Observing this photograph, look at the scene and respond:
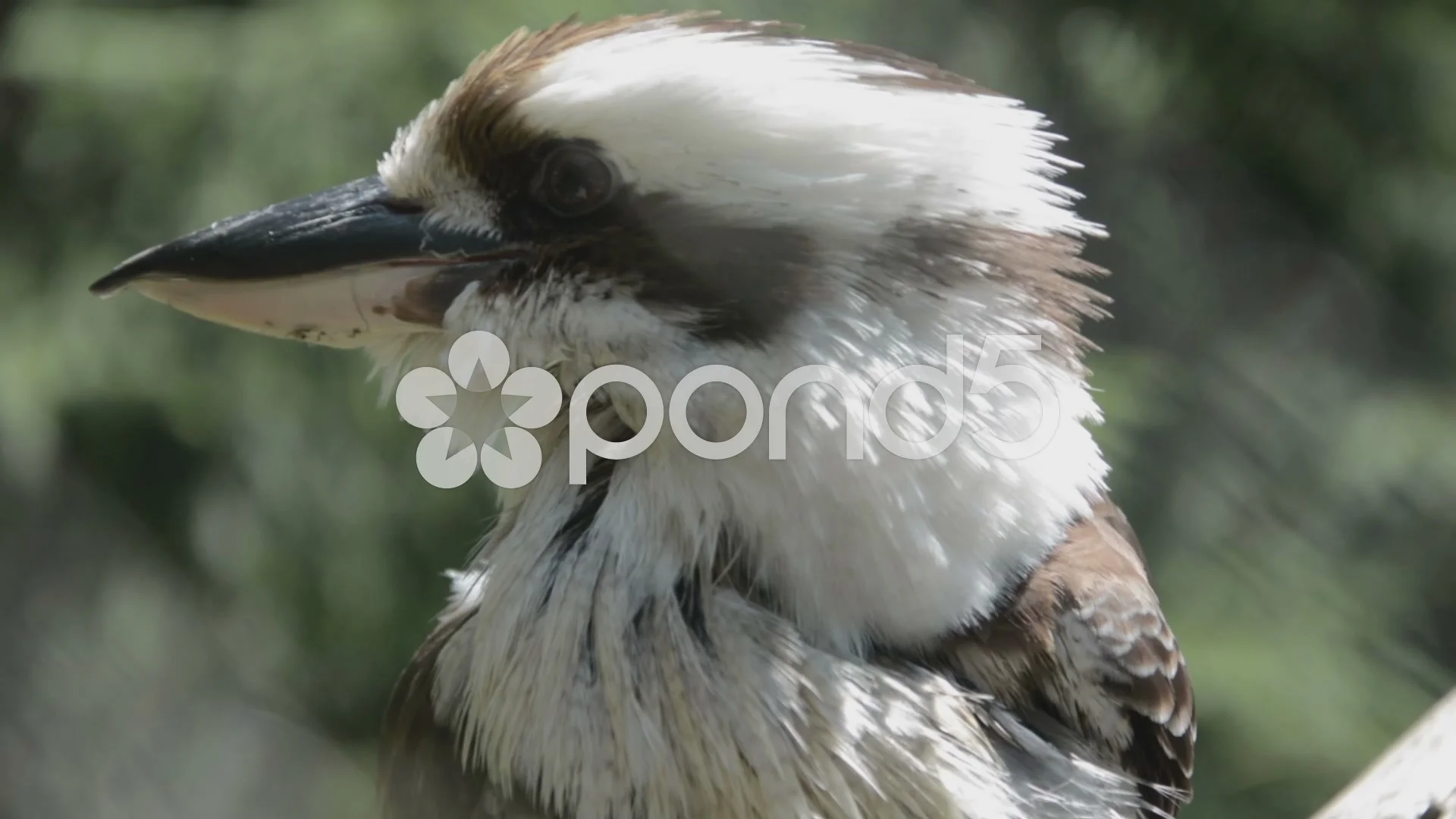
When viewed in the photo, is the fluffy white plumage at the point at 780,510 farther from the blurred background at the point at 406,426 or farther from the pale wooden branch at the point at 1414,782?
the blurred background at the point at 406,426

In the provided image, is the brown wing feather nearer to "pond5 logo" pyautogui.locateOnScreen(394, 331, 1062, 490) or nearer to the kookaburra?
the kookaburra

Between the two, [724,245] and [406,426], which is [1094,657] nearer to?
[724,245]

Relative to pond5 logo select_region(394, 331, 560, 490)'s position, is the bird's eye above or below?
above

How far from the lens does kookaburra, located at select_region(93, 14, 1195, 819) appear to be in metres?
0.96

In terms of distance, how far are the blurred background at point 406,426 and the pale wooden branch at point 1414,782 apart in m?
0.68

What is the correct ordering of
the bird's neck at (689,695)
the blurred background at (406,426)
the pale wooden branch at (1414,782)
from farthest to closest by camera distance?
the blurred background at (406,426) → the pale wooden branch at (1414,782) → the bird's neck at (689,695)

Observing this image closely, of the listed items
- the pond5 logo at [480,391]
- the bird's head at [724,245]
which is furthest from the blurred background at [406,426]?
the bird's head at [724,245]

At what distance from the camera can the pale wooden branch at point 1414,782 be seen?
1121 millimetres

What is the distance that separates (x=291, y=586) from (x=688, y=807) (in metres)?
1.05

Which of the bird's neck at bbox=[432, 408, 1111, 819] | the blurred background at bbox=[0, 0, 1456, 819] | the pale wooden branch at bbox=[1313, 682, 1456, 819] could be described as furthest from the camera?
the blurred background at bbox=[0, 0, 1456, 819]

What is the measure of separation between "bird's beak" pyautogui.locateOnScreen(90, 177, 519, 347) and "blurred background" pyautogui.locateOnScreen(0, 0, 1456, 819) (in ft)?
2.42

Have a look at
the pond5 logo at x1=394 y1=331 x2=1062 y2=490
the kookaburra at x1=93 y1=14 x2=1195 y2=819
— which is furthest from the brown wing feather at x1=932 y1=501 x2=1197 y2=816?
the pond5 logo at x1=394 y1=331 x2=1062 y2=490

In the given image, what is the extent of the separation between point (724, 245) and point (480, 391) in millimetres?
203

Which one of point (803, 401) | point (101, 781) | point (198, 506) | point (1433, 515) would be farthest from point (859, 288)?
point (1433, 515)
